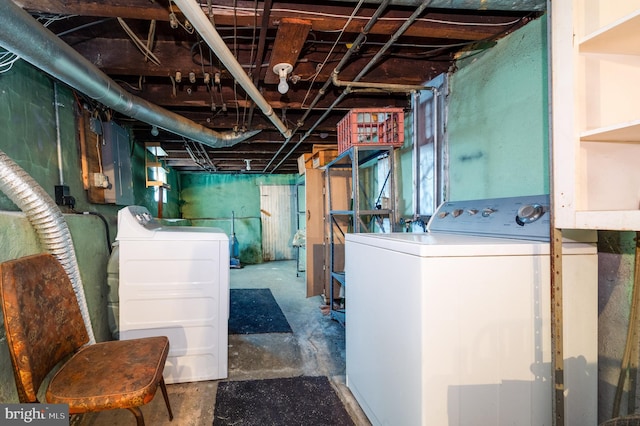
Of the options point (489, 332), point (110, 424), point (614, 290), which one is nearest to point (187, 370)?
point (110, 424)

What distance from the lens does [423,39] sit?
1999 millimetres

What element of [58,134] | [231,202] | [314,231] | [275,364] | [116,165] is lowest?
[275,364]

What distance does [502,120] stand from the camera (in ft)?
5.74

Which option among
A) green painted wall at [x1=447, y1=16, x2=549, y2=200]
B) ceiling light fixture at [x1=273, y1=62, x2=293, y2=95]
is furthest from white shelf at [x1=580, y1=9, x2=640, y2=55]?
ceiling light fixture at [x1=273, y1=62, x2=293, y2=95]

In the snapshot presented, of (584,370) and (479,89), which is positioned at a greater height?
(479,89)

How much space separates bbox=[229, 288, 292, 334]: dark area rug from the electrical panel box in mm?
1648

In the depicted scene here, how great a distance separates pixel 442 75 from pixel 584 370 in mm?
1963

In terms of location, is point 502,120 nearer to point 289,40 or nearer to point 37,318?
point 289,40

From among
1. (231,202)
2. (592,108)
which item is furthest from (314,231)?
(231,202)

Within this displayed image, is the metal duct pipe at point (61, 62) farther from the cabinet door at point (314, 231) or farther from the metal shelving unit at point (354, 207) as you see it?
the cabinet door at point (314, 231)

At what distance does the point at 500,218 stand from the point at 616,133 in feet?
1.88

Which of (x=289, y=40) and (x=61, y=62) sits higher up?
(x=289, y=40)

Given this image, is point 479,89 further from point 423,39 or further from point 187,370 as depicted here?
point 187,370

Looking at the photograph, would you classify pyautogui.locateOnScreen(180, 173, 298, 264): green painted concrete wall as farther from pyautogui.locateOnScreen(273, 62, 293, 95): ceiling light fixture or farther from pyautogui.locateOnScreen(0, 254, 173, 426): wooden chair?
pyautogui.locateOnScreen(0, 254, 173, 426): wooden chair
